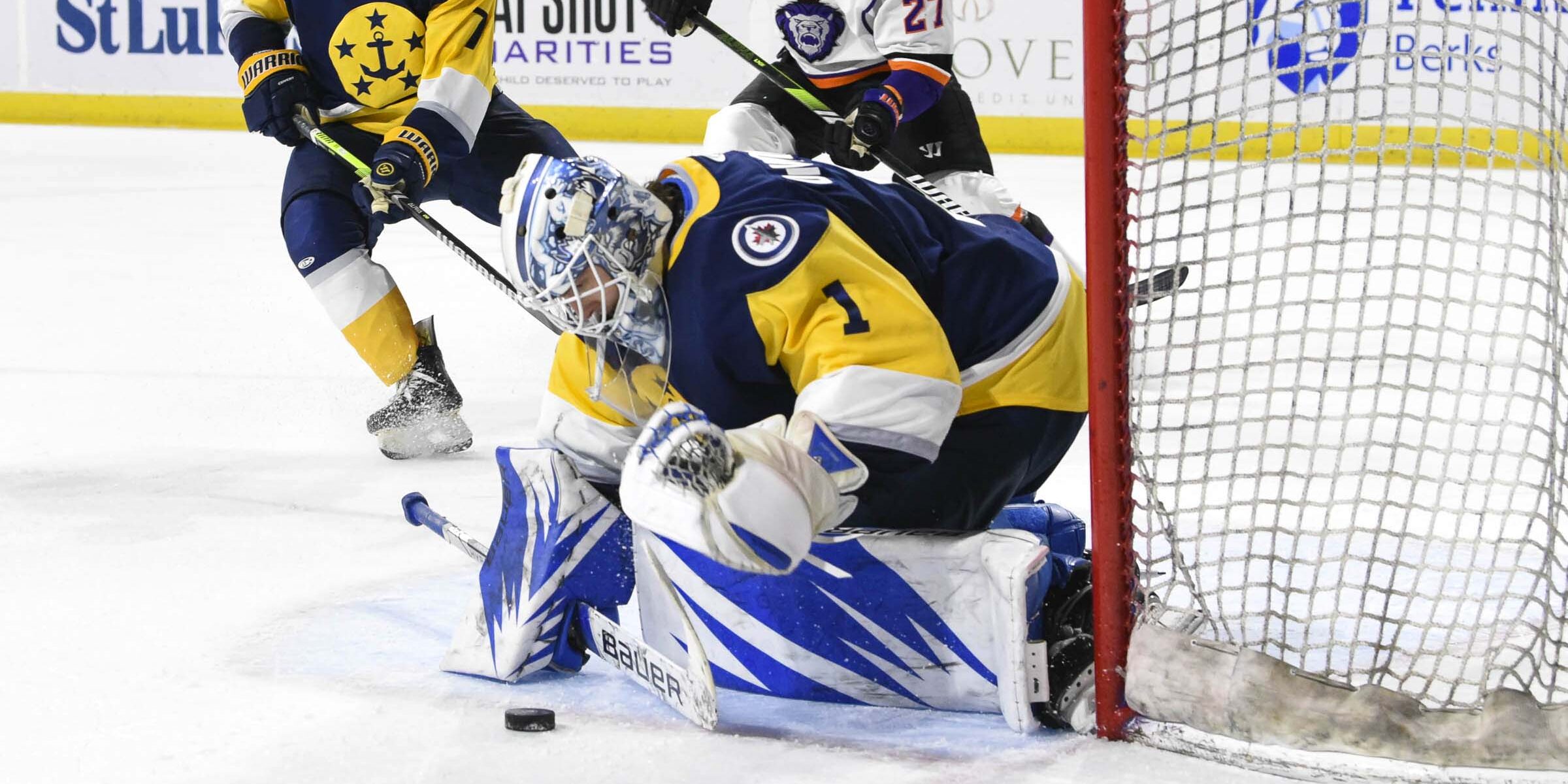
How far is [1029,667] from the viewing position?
6.19 feet

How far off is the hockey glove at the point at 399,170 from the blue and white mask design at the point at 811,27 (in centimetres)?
89

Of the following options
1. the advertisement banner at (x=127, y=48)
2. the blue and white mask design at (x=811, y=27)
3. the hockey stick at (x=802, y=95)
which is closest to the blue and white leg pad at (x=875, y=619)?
the hockey stick at (x=802, y=95)

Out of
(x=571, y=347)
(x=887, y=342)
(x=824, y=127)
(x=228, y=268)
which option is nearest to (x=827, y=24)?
(x=824, y=127)

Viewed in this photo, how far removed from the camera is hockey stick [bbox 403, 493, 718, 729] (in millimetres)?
1955

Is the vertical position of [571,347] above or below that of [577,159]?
below

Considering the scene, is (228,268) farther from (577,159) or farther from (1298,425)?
(577,159)

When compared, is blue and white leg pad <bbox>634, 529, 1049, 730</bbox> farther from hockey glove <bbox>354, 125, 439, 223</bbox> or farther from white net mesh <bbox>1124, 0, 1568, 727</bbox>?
hockey glove <bbox>354, 125, 439, 223</bbox>

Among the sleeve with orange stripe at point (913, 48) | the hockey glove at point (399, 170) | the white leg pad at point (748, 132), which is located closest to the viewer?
the hockey glove at point (399, 170)

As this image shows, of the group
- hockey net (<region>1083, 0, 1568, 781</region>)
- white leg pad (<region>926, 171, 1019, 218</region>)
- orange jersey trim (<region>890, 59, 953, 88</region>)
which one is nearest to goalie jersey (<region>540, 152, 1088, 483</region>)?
hockey net (<region>1083, 0, 1568, 781</region>)

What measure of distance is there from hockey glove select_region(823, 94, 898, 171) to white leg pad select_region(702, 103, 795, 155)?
0.17 meters

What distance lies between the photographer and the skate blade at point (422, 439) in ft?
11.6

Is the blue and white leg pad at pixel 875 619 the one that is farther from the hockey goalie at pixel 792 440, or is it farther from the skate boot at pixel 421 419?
the skate boot at pixel 421 419

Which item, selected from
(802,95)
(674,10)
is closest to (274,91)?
(674,10)

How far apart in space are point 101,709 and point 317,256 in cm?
158
